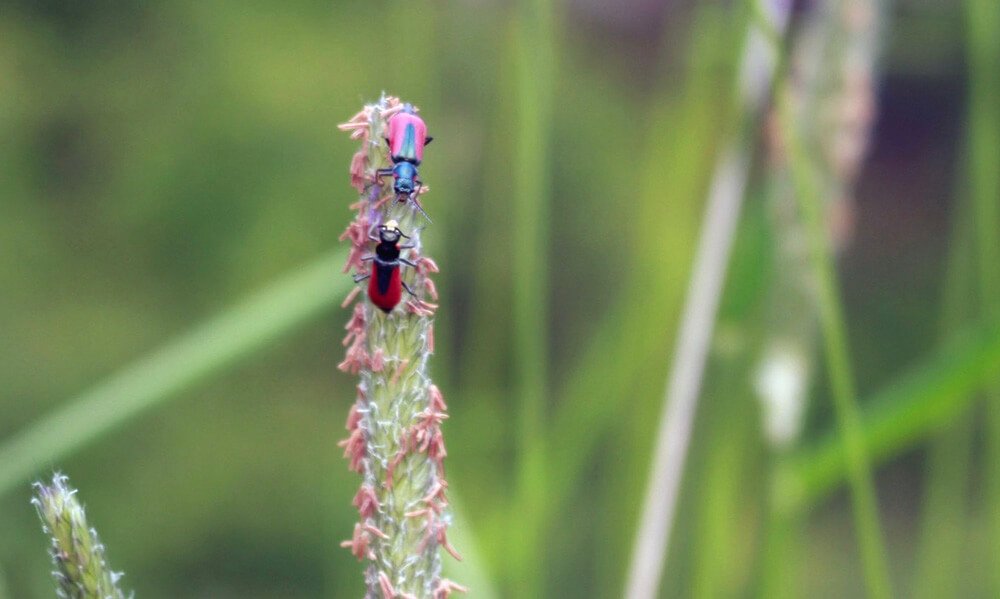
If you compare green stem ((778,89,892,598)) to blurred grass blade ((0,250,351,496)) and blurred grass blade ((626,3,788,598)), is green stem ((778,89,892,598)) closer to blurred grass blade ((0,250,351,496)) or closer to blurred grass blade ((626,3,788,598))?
blurred grass blade ((626,3,788,598))

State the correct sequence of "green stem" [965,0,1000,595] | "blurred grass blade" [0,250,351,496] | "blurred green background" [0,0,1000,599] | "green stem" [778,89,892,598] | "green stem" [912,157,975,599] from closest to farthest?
1. "green stem" [778,89,892,598]
2. "blurred grass blade" [0,250,351,496]
3. "green stem" [965,0,1000,595]
4. "green stem" [912,157,975,599]
5. "blurred green background" [0,0,1000,599]

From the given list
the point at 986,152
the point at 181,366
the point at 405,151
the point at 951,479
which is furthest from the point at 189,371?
the point at 951,479

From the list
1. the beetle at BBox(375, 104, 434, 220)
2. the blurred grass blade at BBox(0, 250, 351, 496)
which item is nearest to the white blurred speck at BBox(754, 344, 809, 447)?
the blurred grass blade at BBox(0, 250, 351, 496)

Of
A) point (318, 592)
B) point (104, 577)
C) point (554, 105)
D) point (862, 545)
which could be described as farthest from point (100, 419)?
point (554, 105)

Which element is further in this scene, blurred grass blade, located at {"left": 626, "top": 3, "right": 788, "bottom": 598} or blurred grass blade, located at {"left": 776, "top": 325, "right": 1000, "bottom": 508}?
blurred grass blade, located at {"left": 626, "top": 3, "right": 788, "bottom": 598}

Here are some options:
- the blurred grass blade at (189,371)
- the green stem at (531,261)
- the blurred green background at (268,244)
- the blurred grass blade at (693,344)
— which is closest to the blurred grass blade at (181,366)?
the blurred grass blade at (189,371)

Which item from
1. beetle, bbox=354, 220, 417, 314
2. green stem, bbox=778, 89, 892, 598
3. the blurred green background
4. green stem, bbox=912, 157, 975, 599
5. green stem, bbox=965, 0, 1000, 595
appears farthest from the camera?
the blurred green background

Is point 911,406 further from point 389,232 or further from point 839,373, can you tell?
point 389,232
